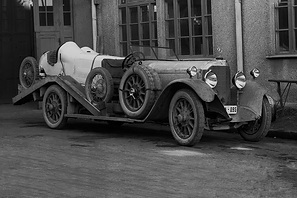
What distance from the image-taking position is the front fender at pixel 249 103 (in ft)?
32.5

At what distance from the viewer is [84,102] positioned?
456 inches

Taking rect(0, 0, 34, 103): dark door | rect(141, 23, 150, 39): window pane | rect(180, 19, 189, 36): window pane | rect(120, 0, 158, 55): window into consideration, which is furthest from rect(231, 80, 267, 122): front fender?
rect(0, 0, 34, 103): dark door

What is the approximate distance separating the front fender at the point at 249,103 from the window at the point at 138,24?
598 centimetres

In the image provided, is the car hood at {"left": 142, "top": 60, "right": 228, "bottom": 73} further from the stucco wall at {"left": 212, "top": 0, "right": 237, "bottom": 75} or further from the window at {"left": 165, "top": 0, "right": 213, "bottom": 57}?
the window at {"left": 165, "top": 0, "right": 213, "bottom": 57}

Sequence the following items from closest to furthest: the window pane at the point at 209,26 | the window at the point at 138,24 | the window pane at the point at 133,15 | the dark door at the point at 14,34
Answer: the window pane at the point at 209,26, the window at the point at 138,24, the window pane at the point at 133,15, the dark door at the point at 14,34

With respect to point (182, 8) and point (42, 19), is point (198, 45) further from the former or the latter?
point (42, 19)

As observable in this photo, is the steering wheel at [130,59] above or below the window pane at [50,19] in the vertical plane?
below

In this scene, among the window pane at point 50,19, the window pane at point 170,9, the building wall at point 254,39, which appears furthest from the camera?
the window pane at point 50,19

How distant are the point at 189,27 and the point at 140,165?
7.51m

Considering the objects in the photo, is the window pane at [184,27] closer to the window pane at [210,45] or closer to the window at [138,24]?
the window pane at [210,45]

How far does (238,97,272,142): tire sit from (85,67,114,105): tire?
7.73 ft

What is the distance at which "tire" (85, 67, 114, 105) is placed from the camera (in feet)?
36.5

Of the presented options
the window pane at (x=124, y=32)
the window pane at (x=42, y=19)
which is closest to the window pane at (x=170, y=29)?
the window pane at (x=124, y=32)

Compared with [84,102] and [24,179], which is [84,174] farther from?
[84,102]
